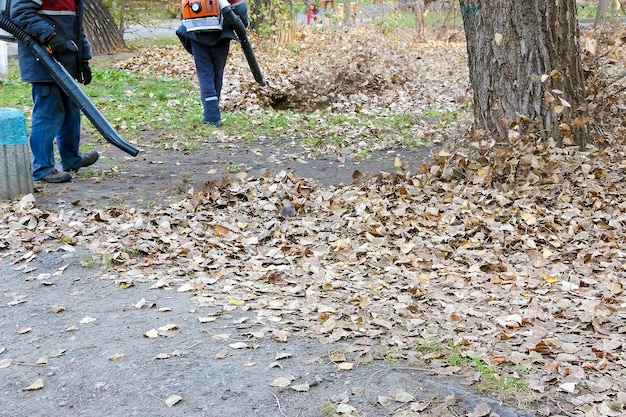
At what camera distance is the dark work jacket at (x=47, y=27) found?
22.0 ft

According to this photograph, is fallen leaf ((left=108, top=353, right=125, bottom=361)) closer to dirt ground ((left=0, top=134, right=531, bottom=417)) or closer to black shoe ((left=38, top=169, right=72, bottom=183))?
dirt ground ((left=0, top=134, right=531, bottom=417))

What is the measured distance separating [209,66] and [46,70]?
3.13 meters

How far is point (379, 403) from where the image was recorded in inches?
132

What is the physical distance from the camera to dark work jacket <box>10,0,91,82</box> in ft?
22.0

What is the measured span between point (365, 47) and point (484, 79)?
7140 mm

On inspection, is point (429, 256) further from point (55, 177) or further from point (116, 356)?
point (55, 177)

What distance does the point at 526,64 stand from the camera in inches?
274

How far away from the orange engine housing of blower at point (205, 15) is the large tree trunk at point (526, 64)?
3465 millimetres

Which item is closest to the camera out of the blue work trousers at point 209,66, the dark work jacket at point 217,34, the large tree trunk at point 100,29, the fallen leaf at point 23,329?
the fallen leaf at point 23,329

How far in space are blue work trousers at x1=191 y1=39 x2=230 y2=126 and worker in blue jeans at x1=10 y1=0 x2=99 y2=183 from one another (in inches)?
95.6

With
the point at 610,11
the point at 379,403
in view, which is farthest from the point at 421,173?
the point at 610,11

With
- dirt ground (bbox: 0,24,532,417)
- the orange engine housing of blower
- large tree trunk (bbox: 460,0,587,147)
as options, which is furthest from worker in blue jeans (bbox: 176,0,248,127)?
dirt ground (bbox: 0,24,532,417)

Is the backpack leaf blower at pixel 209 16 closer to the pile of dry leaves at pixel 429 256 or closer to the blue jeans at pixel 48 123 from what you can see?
the blue jeans at pixel 48 123

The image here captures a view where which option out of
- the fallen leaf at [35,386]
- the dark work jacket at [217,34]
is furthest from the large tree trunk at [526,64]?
the fallen leaf at [35,386]
